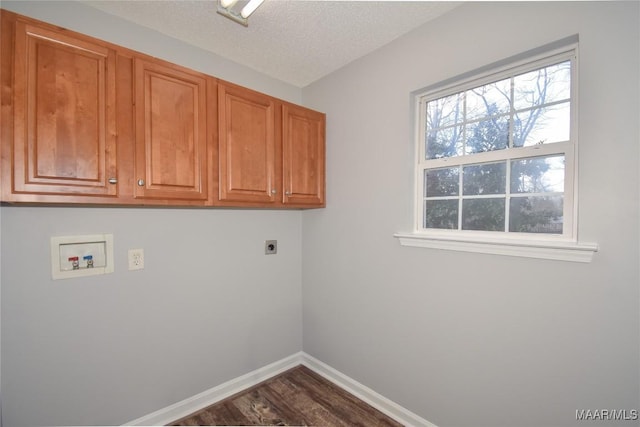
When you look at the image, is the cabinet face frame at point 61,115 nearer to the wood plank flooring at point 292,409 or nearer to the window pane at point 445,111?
the wood plank flooring at point 292,409

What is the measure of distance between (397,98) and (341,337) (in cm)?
182

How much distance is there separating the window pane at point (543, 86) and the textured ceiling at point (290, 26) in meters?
0.60

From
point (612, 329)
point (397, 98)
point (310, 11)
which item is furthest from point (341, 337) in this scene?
point (310, 11)

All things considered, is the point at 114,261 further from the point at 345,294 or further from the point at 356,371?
the point at 356,371

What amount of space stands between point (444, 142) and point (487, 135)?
24 centimetres

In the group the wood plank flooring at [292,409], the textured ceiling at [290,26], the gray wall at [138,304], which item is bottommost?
the wood plank flooring at [292,409]

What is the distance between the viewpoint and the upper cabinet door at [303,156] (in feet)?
6.52

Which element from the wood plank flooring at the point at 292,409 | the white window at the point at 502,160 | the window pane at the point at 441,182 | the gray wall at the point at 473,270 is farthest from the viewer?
the wood plank flooring at the point at 292,409

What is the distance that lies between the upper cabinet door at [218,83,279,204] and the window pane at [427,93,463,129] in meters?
1.06

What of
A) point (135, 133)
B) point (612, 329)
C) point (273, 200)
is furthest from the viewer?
point (273, 200)

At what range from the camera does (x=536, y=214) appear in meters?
1.34

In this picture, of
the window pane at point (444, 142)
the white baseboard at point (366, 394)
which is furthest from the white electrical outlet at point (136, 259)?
the window pane at point (444, 142)

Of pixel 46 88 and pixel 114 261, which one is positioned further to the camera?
pixel 114 261

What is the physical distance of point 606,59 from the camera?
1107mm
